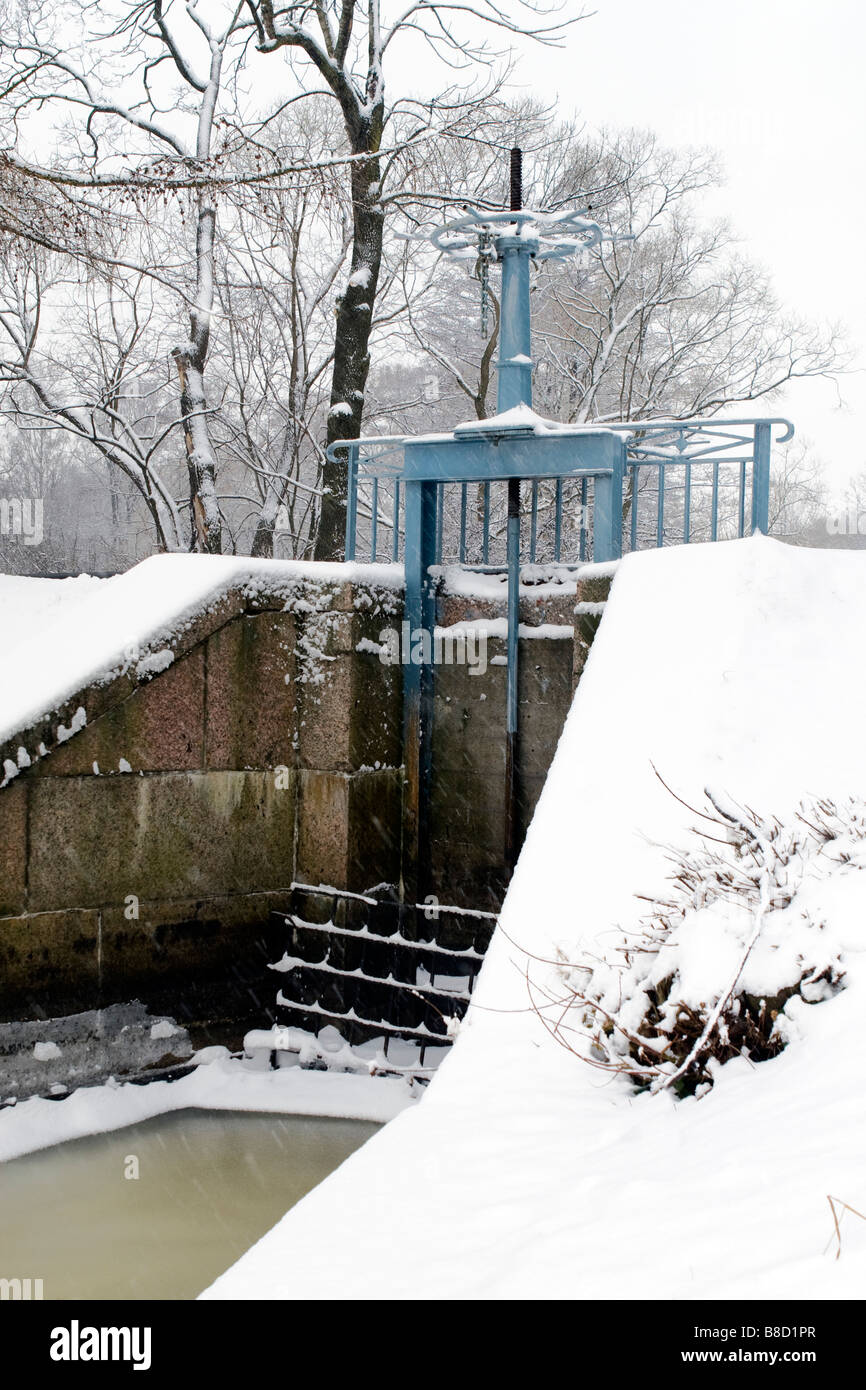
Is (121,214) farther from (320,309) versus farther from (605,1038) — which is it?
(320,309)

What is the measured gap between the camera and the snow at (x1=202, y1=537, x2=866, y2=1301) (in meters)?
1.70

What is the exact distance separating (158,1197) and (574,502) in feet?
39.4

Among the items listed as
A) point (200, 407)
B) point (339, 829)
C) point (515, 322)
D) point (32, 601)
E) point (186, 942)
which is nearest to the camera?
point (186, 942)

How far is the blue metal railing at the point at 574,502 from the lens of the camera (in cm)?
666

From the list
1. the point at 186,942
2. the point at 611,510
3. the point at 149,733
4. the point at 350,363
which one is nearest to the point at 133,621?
the point at 149,733

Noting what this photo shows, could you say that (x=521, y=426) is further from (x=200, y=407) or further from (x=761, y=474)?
(x=200, y=407)

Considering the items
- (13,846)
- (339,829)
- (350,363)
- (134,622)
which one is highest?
(350,363)

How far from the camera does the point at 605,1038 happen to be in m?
2.72

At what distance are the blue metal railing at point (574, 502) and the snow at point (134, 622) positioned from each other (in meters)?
0.83

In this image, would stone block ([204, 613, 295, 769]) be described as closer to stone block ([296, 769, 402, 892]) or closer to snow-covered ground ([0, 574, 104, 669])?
stone block ([296, 769, 402, 892])

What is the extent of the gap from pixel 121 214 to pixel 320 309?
1018 centimetres

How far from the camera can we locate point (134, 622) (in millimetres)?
5891

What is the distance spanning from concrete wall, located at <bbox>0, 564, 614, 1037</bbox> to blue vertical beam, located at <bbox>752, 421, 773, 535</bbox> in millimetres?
1230
